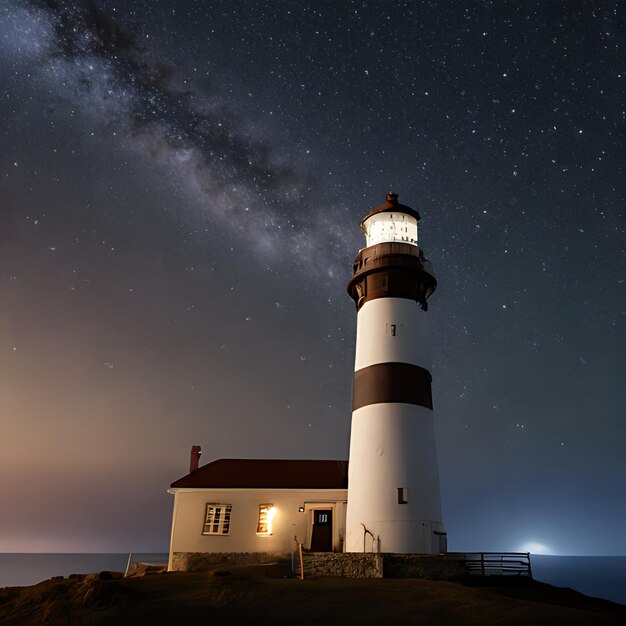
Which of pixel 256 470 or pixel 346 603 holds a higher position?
pixel 256 470

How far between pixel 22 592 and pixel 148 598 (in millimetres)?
3601

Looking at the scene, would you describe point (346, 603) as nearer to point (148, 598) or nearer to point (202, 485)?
point (148, 598)

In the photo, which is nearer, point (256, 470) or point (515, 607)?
point (515, 607)

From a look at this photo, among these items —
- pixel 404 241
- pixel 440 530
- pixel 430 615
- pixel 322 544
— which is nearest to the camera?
pixel 430 615

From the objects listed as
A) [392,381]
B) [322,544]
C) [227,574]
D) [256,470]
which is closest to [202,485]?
[256,470]

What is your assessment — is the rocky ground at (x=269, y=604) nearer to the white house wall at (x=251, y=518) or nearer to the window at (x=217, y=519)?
the white house wall at (x=251, y=518)

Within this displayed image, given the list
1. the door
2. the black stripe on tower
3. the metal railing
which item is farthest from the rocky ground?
the black stripe on tower

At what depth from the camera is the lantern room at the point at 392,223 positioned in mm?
25172

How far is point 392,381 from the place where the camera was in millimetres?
21750

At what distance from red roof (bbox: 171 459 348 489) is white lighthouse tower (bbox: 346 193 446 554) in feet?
9.71

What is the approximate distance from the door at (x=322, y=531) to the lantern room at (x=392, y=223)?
38.6 ft

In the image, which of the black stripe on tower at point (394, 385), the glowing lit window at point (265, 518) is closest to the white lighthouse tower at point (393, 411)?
the black stripe on tower at point (394, 385)

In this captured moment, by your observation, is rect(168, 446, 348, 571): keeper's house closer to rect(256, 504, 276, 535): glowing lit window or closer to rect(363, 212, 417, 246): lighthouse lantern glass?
rect(256, 504, 276, 535): glowing lit window

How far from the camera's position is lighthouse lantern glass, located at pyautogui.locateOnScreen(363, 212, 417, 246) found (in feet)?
82.5
